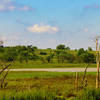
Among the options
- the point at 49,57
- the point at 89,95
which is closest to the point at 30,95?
the point at 89,95

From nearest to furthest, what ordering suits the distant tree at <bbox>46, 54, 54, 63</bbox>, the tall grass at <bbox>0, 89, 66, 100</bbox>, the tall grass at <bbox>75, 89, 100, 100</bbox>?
1. the tall grass at <bbox>0, 89, 66, 100</bbox>
2. the tall grass at <bbox>75, 89, 100, 100</bbox>
3. the distant tree at <bbox>46, 54, 54, 63</bbox>

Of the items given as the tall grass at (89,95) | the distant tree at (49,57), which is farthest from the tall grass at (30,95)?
the distant tree at (49,57)

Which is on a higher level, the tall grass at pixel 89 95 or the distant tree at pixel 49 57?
the distant tree at pixel 49 57

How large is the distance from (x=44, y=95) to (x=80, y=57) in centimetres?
3543

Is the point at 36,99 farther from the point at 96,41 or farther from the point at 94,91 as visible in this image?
the point at 96,41

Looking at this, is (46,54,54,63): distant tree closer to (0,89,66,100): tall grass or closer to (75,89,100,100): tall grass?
(75,89,100,100): tall grass

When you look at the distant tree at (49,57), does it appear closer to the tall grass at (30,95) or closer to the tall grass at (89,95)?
the tall grass at (89,95)

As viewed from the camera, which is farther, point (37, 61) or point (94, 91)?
point (37, 61)

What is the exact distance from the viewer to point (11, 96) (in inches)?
290

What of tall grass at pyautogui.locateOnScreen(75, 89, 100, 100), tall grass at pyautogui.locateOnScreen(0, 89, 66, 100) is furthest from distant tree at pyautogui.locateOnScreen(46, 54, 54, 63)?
tall grass at pyautogui.locateOnScreen(0, 89, 66, 100)

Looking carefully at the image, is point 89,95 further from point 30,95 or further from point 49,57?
point 49,57

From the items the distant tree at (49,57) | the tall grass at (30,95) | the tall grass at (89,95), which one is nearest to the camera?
the tall grass at (30,95)

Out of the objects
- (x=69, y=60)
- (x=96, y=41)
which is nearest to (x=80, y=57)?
(x=69, y=60)

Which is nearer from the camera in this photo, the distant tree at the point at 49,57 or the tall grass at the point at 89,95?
the tall grass at the point at 89,95
